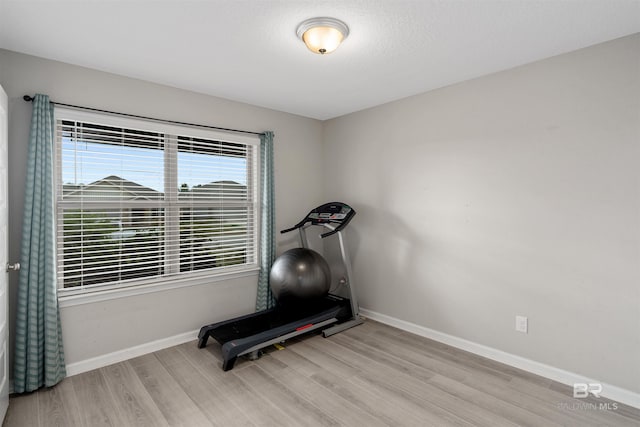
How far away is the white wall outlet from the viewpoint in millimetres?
2762

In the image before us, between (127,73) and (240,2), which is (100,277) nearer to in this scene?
(127,73)

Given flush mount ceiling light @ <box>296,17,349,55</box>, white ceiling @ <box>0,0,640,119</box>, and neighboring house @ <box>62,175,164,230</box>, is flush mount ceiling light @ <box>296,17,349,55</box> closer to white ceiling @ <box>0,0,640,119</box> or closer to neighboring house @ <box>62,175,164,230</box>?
white ceiling @ <box>0,0,640,119</box>

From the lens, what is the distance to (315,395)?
2.42 metres

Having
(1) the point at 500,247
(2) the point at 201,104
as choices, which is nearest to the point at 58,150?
(2) the point at 201,104

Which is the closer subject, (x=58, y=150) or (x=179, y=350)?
(x=58, y=150)

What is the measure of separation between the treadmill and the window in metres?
0.60

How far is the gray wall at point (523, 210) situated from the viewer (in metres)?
2.32

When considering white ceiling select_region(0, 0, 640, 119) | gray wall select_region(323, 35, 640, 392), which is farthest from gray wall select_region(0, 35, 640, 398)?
white ceiling select_region(0, 0, 640, 119)

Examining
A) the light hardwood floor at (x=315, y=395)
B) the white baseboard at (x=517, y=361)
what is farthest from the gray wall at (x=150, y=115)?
the white baseboard at (x=517, y=361)

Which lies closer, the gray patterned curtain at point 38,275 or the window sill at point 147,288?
the gray patterned curtain at point 38,275

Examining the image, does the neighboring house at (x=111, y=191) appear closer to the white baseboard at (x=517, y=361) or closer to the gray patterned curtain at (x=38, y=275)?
the gray patterned curtain at (x=38, y=275)

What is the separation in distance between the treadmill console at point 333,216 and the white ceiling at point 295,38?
130cm

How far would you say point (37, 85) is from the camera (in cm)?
255

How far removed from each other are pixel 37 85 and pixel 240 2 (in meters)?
1.81
